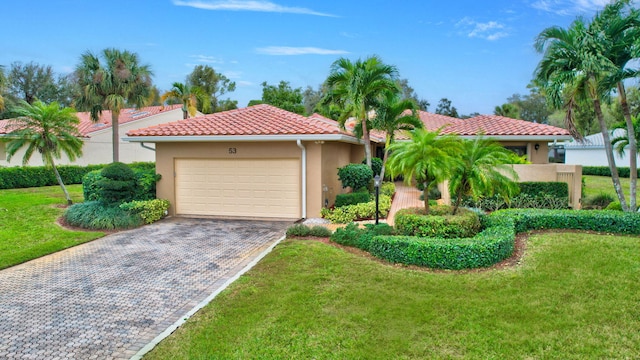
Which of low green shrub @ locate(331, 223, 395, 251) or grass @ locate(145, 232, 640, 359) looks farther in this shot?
low green shrub @ locate(331, 223, 395, 251)

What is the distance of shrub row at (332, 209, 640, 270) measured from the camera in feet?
22.6

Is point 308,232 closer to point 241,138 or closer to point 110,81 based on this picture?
point 241,138

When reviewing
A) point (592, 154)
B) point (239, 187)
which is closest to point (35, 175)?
point (239, 187)

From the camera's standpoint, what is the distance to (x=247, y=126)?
1287cm

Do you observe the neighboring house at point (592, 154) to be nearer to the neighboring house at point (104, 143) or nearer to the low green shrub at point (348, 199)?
the low green shrub at point (348, 199)

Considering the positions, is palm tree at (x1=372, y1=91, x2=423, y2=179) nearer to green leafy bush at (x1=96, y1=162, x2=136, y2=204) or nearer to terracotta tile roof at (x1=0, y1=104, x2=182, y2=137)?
green leafy bush at (x1=96, y1=162, x2=136, y2=204)

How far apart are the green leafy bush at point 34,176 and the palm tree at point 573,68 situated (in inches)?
911

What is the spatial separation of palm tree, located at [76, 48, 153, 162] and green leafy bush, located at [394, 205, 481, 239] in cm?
1701

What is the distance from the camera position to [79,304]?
19.3 feet

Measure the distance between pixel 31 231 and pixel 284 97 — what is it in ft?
85.9

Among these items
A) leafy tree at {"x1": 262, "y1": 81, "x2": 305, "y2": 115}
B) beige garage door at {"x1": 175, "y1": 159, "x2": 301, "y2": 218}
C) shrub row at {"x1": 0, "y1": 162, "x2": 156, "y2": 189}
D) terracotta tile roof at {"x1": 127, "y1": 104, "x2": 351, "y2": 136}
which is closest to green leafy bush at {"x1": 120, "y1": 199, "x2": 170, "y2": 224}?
beige garage door at {"x1": 175, "y1": 159, "x2": 301, "y2": 218}

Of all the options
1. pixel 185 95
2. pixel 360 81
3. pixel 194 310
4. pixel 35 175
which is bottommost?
pixel 194 310

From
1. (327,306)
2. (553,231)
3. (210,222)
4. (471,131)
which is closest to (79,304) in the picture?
→ (327,306)

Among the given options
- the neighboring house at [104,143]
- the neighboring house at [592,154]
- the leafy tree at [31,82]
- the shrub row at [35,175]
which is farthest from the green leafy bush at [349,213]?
the leafy tree at [31,82]
